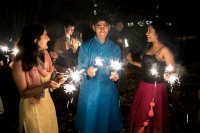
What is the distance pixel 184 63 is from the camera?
64.0 ft

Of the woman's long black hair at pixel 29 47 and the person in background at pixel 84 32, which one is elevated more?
the person in background at pixel 84 32

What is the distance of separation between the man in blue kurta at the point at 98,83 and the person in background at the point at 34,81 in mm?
1274

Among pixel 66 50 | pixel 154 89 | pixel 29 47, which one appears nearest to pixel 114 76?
pixel 154 89

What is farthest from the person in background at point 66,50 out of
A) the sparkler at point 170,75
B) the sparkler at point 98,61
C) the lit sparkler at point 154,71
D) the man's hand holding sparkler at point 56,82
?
the man's hand holding sparkler at point 56,82

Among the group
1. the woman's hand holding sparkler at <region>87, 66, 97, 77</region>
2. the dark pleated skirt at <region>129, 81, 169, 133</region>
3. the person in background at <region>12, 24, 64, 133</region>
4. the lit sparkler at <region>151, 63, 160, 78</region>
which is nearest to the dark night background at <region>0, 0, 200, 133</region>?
the dark pleated skirt at <region>129, 81, 169, 133</region>

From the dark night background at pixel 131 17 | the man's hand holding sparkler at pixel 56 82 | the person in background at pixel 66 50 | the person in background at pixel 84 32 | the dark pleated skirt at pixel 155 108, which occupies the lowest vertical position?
the dark pleated skirt at pixel 155 108

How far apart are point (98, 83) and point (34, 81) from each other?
5.68 ft

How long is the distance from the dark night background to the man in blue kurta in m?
4.65

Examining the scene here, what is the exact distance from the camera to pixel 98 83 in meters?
5.55

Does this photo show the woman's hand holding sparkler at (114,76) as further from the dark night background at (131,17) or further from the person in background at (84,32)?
the dark night background at (131,17)

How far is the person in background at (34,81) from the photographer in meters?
3.92

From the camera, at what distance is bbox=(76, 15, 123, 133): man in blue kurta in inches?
218

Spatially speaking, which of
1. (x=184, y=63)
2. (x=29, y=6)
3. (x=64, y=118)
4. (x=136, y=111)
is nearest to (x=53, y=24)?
(x=29, y=6)

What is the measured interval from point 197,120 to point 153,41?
192cm
